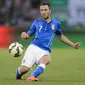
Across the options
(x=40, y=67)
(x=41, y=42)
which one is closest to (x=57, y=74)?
(x=41, y=42)

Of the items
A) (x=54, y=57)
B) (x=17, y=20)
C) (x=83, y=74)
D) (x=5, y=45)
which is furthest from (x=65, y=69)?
(x=17, y=20)

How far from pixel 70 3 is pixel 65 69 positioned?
39.5ft

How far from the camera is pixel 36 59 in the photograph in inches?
435

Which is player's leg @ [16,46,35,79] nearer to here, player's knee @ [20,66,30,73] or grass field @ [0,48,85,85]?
player's knee @ [20,66,30,73]

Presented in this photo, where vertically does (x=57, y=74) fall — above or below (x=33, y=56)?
below

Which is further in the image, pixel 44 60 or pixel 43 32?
pixel 43 32

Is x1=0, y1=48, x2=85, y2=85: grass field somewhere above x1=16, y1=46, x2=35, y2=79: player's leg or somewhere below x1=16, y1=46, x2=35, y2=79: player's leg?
below

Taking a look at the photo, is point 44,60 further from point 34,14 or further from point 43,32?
point 34,14

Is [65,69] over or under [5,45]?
over

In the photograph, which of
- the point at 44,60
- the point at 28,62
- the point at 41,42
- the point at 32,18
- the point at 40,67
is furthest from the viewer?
the point at 32,18

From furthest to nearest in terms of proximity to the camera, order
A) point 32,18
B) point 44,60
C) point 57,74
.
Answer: point 32,18, point 57,74, point 44,60

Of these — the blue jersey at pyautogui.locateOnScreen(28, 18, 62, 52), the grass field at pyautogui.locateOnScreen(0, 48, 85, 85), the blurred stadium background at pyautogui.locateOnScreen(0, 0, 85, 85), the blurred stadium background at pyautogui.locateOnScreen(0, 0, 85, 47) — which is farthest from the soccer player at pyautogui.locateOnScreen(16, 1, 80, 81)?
the blurred stadium background at pyautogui.locateOnScreen(0, 0, 85, 47)

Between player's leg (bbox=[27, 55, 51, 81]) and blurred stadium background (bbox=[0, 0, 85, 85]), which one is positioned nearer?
player's leg (bbox=[27, 55, 51, 81])

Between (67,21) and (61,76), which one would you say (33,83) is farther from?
(67,21)
